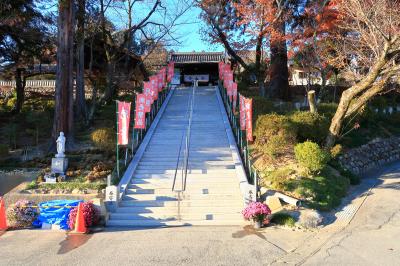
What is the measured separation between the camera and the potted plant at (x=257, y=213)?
9133 mm

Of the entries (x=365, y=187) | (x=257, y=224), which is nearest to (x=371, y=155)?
(x=365, y=187)

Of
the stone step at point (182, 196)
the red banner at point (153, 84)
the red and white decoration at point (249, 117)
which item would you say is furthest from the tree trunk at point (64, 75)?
the red and white decoration at point (249, 117)

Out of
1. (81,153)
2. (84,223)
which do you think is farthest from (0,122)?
(84,223)

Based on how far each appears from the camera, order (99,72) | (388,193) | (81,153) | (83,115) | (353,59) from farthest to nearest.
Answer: (99,72) → (83,115) → (353,59) → (81,153) → (388,193)

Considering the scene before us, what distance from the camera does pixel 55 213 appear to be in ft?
30.8

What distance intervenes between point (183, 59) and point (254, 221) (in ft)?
84.7

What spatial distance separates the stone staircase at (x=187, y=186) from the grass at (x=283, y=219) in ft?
2.62

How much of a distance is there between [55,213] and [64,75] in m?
6.68

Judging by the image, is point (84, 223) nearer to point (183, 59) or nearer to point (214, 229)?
point (214, 229)

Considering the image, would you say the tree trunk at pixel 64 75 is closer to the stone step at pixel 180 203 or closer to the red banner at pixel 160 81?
the stone step at pixel 180 203

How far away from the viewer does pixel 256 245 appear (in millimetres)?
8086

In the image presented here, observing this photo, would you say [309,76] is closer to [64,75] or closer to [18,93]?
[64,75]

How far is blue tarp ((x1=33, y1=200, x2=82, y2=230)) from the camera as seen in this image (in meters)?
9.30

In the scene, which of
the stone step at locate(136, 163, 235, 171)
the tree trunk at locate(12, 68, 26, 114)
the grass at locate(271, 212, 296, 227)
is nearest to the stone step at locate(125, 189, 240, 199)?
the stone step at locate(136, 163, 235, 171)
